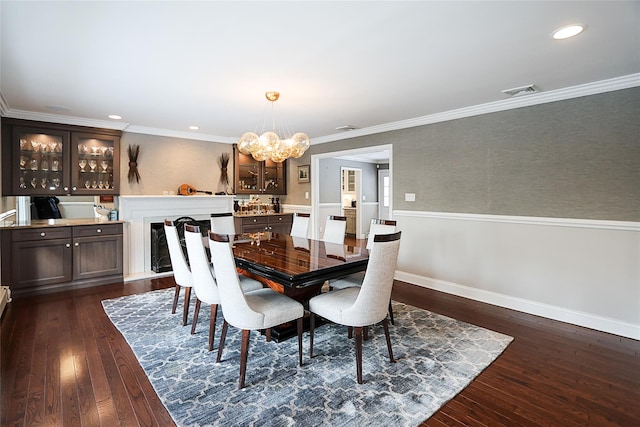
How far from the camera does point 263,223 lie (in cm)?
637

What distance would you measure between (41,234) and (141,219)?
4.04 feet

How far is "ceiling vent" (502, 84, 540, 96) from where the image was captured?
3.22 m

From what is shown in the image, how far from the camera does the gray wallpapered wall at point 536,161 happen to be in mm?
3029

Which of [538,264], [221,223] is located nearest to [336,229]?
[221,223]

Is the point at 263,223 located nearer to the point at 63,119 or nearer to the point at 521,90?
the point at 63,119

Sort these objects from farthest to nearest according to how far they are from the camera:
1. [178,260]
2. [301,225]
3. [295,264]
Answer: [301,225] → [178,260] → [295,264]

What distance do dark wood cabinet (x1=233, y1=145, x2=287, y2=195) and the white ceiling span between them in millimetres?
2420

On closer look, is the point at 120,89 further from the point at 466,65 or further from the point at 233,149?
the point at 466,65

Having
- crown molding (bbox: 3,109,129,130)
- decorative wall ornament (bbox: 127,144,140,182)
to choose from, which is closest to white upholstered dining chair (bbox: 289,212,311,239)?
decorative wall ornament (bbox: 127,144,140,182)

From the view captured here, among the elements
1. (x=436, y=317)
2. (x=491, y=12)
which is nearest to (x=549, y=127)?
(x=491, y=12)

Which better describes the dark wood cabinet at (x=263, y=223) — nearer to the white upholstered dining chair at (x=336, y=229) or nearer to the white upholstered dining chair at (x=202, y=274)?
the white upholstered dining chair at (x=336, y=229)

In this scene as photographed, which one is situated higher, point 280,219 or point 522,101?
point 522,101

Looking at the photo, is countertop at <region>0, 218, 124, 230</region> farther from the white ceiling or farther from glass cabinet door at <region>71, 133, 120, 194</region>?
the white ceiling

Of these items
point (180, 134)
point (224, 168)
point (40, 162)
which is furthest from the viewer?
point (224, 168)
